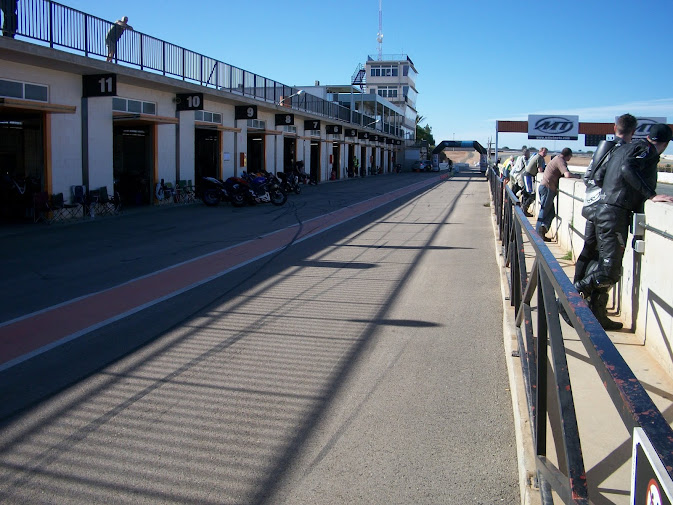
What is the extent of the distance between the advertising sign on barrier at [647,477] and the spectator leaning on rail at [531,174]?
16.0m

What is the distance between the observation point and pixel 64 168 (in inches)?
688

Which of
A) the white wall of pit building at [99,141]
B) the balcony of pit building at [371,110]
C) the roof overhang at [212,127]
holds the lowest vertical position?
the white wall of pit building at [99,141]

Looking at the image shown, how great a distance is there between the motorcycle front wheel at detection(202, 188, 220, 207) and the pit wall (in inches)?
675

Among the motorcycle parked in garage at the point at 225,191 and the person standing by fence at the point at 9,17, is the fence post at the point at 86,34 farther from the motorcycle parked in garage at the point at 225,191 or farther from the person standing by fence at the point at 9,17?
the motorcycle parked in garage at the point at 225,191

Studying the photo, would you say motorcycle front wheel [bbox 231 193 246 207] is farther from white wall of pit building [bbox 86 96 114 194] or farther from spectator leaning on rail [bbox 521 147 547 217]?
spectator leaning on rail [bbox 521 147 547 217]

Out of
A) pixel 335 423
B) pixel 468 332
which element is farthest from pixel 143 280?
pixel 335 423

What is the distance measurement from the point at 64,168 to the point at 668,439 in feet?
59.8

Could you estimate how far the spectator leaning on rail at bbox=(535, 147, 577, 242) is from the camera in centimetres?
1222

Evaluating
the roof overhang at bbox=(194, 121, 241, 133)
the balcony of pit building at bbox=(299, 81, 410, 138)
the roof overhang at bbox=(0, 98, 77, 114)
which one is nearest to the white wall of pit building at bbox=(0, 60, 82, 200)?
the roof overhang at bbox=(0, 98, 77, 114)

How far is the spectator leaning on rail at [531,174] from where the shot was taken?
16781 millimetres

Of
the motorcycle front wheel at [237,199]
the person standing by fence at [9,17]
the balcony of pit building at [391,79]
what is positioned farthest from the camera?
the balcony of pit building at [391,79]

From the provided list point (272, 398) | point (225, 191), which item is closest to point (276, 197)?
point (225, 191)

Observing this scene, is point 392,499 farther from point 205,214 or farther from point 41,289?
point 205,214

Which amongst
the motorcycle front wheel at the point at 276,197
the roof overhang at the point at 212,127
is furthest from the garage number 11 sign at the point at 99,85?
the motorcycle front wheel at the point at 276,197
